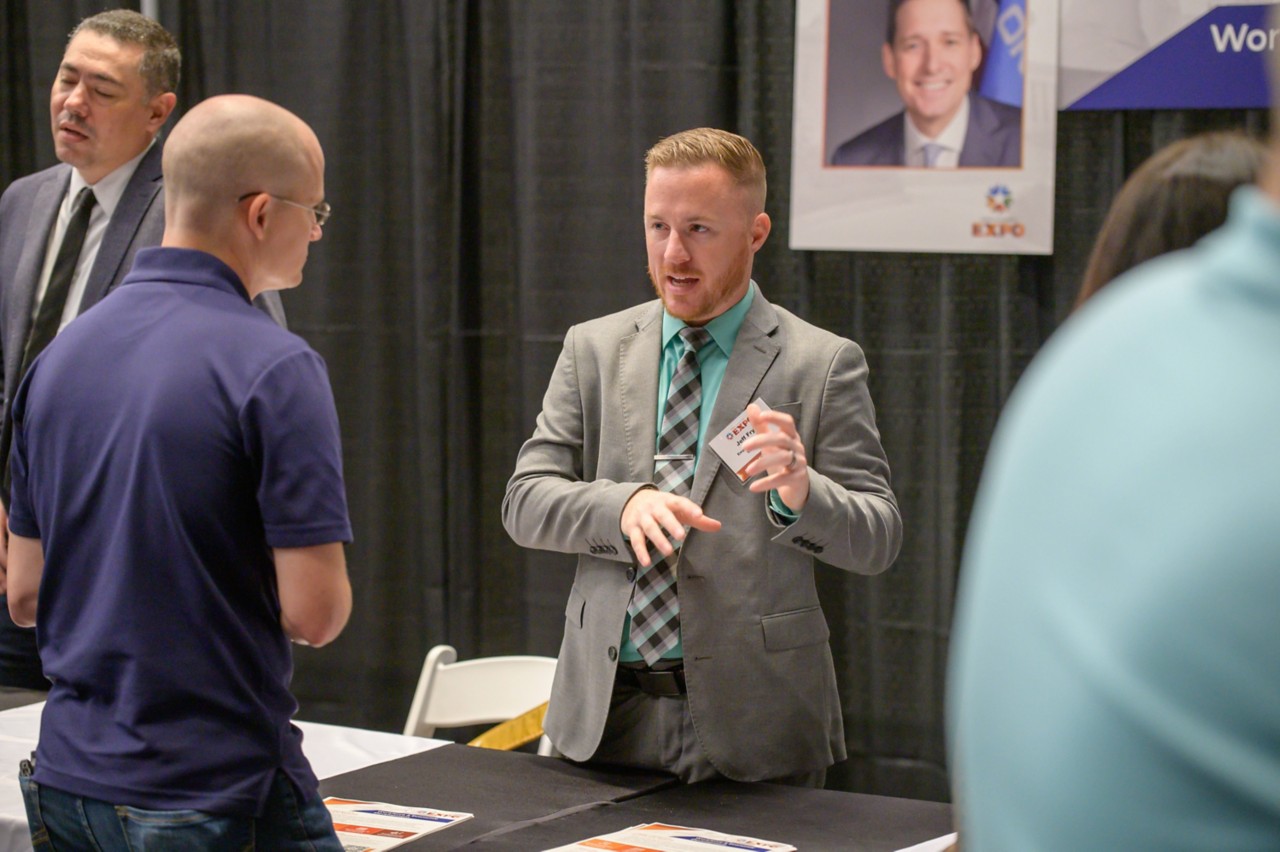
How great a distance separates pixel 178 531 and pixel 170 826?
12.6 inches

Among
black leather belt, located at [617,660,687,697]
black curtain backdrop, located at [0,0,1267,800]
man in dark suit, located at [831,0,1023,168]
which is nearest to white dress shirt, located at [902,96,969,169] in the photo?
man in dark suit, located at [831,0,1023,168]

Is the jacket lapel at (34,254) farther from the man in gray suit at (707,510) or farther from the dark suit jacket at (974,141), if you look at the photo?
the dark suit jacket at (974,141)

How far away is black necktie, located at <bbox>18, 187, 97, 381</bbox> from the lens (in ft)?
9.39

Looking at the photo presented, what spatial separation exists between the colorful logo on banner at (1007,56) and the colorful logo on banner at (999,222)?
0.82 feet

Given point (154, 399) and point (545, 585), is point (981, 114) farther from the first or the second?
point (154, 399)

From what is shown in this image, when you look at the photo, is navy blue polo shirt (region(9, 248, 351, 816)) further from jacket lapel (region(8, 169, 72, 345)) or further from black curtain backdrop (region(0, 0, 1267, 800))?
black curtain backdrop (region(0, 0, 1267, 800))

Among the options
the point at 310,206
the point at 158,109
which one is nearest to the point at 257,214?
the point at 310,206

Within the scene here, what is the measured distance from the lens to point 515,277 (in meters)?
4.23

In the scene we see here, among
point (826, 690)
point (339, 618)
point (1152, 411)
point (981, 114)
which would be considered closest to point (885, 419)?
point (981, 114)

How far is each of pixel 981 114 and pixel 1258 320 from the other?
3404 millimetres

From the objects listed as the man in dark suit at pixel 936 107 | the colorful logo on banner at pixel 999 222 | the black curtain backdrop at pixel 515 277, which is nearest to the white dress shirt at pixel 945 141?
the man in dark suit at pixel 936 107

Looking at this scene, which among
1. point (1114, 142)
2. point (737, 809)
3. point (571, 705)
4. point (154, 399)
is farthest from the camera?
point (1114, 142)

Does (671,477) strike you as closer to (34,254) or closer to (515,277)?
(34,254)

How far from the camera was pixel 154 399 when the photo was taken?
140 cm
